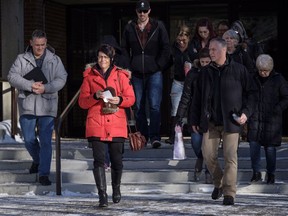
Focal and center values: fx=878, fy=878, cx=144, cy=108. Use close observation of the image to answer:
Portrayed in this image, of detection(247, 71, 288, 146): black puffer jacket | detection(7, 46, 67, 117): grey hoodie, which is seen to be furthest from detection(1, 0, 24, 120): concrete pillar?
detection(247, 71, 288, 146): black puffer jacket

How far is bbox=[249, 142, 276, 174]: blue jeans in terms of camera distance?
11055 mm

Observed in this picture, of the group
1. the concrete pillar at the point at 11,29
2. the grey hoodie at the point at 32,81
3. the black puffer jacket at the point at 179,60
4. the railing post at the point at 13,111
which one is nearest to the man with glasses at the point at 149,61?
the black puffer jacket at the point at 179,60

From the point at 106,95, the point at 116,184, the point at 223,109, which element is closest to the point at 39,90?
the point at 106,95

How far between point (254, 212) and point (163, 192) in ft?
6.39

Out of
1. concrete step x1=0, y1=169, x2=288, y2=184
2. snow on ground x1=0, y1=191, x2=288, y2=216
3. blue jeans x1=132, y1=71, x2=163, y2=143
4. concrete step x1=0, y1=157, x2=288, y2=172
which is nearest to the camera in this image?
snow on ground x1=0, y1=191, x2=288, y2=216

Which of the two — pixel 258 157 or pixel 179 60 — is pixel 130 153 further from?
pixel 258 157

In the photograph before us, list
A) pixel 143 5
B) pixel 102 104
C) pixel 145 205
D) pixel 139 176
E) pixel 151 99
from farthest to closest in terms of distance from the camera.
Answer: pixel 151 99, pixel 143 5, pixel 139 176, pixel 145 205, pixel 102 104

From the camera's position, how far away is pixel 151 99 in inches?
488

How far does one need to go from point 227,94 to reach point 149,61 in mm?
2820

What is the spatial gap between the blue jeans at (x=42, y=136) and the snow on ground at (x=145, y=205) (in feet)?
1.29

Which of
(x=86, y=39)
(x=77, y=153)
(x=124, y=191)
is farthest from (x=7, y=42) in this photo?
(x=124, y=191)

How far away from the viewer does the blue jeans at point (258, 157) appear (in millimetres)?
11055

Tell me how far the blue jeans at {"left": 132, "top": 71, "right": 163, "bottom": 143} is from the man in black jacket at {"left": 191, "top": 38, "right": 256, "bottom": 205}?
245 cm

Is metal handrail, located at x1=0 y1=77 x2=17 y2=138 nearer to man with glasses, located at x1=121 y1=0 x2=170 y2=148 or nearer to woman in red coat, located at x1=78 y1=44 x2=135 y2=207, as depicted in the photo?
man with glasses, located at x1=121 y1=0 x2=170 y2=148
